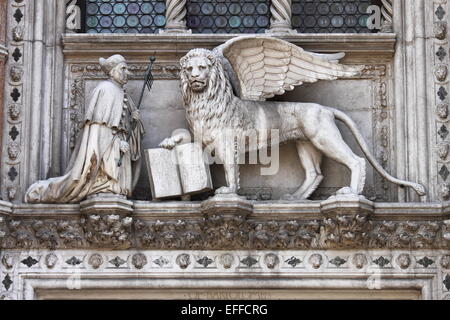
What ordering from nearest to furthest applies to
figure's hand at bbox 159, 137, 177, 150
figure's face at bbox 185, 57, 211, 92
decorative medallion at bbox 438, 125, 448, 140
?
figure's face at bbox 185, 57, 211, 92
figure's hand at bbox 159, 137, 177, 150
decorative medallion at bbox 438, 125, 448, 140

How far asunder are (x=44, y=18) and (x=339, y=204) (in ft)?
13.6

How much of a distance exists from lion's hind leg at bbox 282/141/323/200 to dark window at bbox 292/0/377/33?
5.35 ft

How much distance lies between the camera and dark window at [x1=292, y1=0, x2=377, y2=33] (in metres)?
18.1

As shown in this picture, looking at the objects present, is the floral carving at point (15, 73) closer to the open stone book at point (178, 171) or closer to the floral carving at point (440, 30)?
the open stone book at point (178, 171)

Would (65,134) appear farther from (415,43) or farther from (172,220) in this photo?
(415,43)

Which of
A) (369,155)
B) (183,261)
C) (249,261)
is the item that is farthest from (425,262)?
(183,261)

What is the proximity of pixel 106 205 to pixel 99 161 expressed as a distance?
0.56 meters

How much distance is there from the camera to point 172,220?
659 inches

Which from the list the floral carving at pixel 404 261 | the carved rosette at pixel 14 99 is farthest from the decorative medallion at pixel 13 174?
the floral carving at pixel 404 261

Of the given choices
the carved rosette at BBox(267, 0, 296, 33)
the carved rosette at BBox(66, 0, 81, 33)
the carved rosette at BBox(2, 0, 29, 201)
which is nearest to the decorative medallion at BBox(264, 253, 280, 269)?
the carved rosette at BBox(267, 0, 296, 33)

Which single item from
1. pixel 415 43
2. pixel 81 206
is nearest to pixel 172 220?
pixel 81 206

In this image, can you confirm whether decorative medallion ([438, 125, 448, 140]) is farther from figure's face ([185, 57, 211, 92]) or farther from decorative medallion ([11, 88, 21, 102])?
decorative medallion ([11, 88, 21, 102])

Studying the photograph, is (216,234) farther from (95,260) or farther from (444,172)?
(444,172)

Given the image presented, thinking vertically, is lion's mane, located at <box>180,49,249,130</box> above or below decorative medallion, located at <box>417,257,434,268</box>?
above
